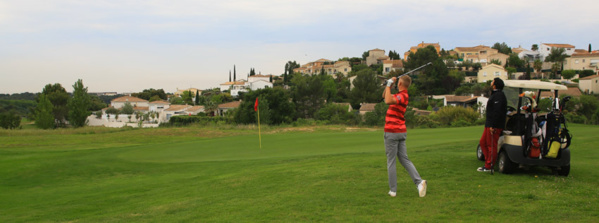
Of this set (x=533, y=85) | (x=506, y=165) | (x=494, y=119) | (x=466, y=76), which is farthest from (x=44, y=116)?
(x=466, y=76)

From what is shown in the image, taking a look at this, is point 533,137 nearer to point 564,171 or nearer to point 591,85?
point 564,171

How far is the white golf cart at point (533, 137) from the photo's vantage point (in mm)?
8711

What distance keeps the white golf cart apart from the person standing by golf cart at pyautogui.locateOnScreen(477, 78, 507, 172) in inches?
8.1

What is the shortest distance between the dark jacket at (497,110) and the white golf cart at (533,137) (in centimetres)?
42

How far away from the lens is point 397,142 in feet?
25.6

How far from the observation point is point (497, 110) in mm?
9086

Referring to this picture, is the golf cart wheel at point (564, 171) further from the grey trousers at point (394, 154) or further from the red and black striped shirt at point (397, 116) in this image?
the red and black striped shirt at point (397, 116)

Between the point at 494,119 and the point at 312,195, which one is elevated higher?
the point at 494,119

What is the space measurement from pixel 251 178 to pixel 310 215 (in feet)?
15.5

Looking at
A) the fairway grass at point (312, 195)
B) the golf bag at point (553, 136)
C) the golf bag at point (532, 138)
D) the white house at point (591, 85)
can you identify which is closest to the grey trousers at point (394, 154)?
the fairway grass at point (312, 195)

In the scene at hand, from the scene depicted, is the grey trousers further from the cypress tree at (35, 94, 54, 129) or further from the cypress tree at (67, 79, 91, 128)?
the cypress tree at (35, 94, 54, 129)

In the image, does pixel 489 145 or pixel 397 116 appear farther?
pixel 489 145

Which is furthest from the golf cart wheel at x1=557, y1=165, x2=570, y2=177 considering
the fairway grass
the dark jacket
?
the dark jacket

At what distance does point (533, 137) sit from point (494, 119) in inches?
32.9
